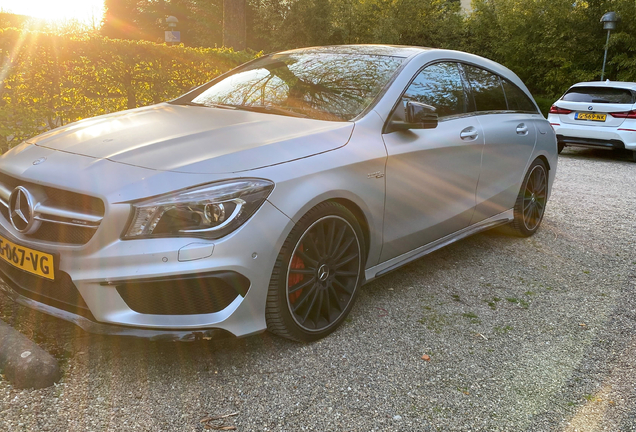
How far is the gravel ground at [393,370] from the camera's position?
7.81 feet

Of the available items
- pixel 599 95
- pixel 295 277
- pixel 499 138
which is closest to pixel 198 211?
pixel 295 277

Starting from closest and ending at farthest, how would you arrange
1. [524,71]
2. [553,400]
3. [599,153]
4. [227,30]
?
[553,400] < [227,30] < [599,153] < [524,71]

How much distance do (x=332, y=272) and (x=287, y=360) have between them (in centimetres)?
51

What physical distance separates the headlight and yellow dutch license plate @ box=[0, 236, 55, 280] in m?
0.40

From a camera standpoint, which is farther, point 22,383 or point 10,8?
point 10,8

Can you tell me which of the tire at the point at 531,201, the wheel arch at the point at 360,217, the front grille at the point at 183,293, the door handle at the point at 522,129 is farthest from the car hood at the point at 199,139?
the tire at the point at 531,201

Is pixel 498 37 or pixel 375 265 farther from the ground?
pixel 498 37

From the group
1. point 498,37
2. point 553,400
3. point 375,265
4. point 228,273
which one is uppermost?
point 498,37

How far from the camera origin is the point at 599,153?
1226 cm

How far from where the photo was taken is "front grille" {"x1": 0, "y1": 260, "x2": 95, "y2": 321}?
2424 mm

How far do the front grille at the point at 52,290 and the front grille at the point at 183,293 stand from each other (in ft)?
0.69

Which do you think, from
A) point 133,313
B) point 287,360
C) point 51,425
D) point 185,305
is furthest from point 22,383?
point 287,360

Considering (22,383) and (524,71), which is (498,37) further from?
(22,383)

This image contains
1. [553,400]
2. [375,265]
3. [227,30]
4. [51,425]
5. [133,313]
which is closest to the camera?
[51,425]
